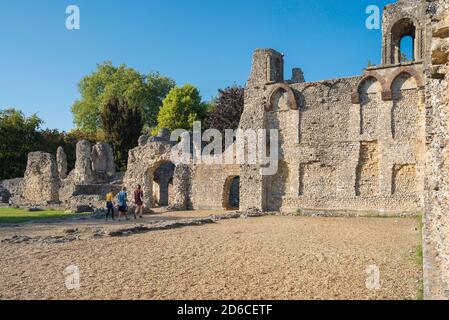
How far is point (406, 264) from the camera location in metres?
6.72

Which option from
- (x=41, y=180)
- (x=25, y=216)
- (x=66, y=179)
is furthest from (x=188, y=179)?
(x=41, y=180)

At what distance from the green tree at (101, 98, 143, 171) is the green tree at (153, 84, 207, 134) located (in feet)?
9.08

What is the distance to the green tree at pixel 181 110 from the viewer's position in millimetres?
38747

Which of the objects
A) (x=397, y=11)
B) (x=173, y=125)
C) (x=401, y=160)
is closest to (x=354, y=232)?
(x=401, y=160)

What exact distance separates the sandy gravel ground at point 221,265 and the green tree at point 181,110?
28288 millimetres

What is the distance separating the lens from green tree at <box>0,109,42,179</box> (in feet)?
117

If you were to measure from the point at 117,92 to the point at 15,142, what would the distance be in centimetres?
1399

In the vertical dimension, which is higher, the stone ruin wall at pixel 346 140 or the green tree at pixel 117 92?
the green tree at pixel 117 92

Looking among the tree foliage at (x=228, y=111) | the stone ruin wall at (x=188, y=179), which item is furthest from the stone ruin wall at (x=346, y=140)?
the tree foliage at (x=228, y=111)

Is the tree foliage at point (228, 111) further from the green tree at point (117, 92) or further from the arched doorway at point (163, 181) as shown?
the green tree at point (117, 92)

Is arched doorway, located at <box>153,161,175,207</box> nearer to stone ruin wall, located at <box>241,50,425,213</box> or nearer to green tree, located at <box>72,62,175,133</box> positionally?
→ stone ruin wall, located at <box>241,50,425,213</box>

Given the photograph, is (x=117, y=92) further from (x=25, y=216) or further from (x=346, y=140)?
(x=346, y=140)
